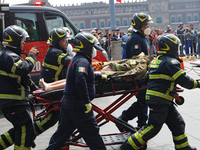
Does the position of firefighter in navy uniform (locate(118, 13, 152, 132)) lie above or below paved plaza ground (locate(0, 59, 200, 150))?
above

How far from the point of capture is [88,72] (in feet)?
14.3

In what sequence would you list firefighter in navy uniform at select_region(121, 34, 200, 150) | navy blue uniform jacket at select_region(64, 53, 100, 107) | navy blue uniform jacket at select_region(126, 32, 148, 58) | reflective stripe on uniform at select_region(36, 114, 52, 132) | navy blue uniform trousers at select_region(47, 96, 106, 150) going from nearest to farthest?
navy blue uniform jacket at select_region(64, 53, 100, 107) → navy blue uniform trousers at select_region(47, 96, 106, 150) → firefighter in navy uniform at select_region(121, 34, 200, 150) → reflective stripe on uniform at select_region(36, 114, 52, 132) → navy blue uniform jacket at select_region(126, 32, 148, 58)

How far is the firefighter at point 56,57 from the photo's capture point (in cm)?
575

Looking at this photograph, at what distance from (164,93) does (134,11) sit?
129 metres

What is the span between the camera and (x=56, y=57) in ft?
18.8

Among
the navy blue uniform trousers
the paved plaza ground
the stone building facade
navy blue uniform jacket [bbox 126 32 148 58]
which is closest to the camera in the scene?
the navy blue uniform trousers

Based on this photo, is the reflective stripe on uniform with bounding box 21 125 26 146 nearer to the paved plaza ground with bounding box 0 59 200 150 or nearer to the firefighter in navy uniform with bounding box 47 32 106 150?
the firefighter in navy uniform with bounding box 47 32 106 150

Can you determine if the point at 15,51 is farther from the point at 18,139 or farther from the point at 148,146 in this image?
the point at 148,146

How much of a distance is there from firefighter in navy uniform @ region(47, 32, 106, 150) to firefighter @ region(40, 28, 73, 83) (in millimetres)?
1322

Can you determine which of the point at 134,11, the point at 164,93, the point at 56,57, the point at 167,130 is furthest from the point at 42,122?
the point at 134,11

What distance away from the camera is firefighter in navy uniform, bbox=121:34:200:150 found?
15.6ft

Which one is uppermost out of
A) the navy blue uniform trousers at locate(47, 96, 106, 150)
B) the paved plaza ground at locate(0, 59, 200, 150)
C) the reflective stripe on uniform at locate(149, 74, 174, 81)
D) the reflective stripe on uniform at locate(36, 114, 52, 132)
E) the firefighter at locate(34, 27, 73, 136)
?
the firefighter at locate(34, 27, 73, 136)

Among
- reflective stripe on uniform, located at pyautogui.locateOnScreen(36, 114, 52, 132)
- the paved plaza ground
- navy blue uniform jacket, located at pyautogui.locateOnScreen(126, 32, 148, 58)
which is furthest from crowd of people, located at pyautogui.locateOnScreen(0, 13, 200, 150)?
navy blue uniform jacket, located at pyautogui.locateOnScreen(126, 32, 148, 58)

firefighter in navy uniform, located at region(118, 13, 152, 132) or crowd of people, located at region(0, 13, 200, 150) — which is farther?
firefighter in navy uniform, located at region(118, 13, 152, 132)
